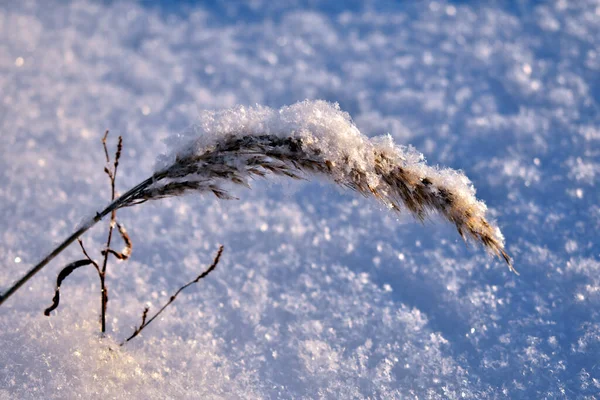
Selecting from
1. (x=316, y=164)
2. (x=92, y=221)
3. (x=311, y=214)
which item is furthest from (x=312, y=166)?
(x=311, y=214)

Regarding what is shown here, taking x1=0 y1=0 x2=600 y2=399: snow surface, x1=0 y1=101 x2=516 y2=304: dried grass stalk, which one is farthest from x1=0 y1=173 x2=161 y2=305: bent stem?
x1=0 y1=0 x2=600 y2=399: snow surface

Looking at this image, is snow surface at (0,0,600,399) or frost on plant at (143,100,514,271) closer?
frost on plant at (143,100,514,271)

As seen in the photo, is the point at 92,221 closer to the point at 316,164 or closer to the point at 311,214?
the point at 316,164

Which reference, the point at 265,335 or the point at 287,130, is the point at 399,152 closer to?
the point at 287,130

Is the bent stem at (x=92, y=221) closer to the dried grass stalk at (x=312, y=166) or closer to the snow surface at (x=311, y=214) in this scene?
the dried grass stalk at (x=312, y=166)

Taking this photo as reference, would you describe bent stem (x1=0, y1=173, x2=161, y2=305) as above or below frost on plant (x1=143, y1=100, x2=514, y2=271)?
below

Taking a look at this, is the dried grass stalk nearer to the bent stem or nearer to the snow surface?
the bent stem

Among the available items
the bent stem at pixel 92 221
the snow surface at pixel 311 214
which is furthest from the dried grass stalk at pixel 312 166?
the snow surface at pixel 311 214

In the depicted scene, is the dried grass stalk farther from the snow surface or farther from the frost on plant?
the snow surface
